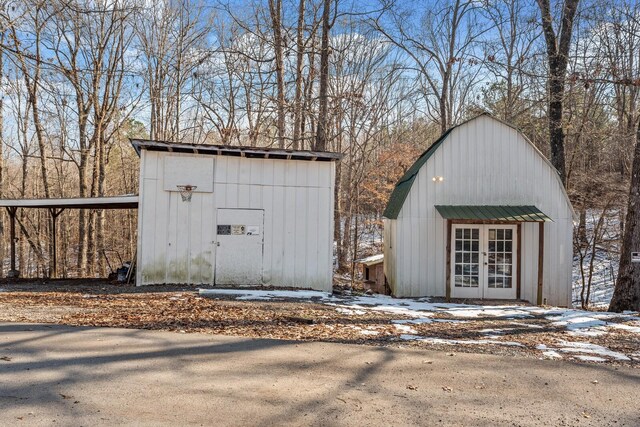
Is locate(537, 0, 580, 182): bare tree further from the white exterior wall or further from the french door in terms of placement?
the white exterior wall

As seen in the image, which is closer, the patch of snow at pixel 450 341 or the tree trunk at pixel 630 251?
the patch of snow at pixel 450 341

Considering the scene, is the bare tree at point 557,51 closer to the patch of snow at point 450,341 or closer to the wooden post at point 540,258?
the wooden post at point 540,258

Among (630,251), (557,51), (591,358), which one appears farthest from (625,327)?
(557,51)

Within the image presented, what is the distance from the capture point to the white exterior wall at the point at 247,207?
32.6 feet

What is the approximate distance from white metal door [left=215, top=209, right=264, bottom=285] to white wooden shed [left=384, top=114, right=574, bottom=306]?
3542 millimetres

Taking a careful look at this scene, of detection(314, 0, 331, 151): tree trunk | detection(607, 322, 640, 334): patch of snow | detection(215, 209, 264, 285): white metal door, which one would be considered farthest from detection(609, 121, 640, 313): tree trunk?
detection(314, 0, 331, 151): tree trunk

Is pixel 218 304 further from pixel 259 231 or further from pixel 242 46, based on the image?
pixel 242 46

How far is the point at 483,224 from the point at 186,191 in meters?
7.31

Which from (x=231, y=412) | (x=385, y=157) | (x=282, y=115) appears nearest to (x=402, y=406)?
(x=231, y=412)

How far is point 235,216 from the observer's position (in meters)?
10.3

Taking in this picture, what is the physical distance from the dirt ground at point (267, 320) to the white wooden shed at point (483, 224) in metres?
2.95

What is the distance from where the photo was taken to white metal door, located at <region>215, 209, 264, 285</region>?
1022cm

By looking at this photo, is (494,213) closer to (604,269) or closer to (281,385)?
(281,385)

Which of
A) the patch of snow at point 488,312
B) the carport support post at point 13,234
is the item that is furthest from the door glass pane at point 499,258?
the carport support post at point 13,234
